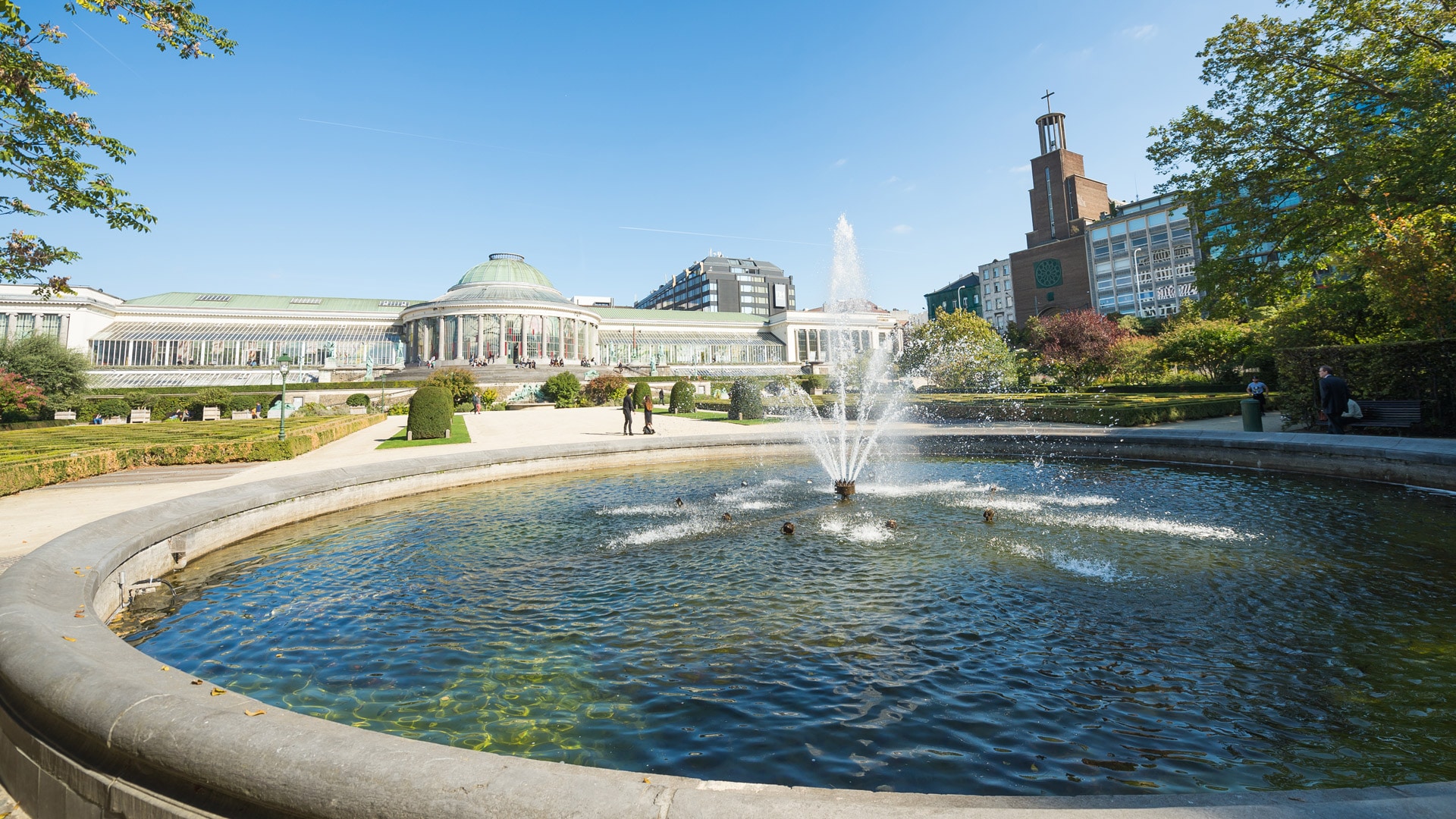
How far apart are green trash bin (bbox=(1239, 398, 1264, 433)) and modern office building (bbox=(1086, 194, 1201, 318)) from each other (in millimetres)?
76968

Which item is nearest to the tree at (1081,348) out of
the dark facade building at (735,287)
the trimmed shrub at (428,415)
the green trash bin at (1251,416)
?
the green trash bin at (1251,416)

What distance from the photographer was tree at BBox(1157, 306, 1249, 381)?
29.8m

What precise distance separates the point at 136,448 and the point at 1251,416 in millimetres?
27086

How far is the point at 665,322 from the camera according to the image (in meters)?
87.3

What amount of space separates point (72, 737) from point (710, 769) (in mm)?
2938

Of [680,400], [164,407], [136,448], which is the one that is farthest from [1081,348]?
[164,407]

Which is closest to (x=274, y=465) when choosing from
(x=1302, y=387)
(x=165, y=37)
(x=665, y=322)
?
(x=165, y=37)

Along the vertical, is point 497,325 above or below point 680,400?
above

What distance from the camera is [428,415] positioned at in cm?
2180

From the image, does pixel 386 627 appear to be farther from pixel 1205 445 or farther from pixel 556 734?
pixel 1205 445

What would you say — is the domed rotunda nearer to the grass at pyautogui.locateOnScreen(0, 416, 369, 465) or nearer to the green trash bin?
the grass at pyautogui.locateOnScreen(0, 416, 369, 465)

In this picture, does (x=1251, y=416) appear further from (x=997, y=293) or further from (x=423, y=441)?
(x=997, y=293)

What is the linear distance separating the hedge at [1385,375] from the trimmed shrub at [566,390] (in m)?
37.4

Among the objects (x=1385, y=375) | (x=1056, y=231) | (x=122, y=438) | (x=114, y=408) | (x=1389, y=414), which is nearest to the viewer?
(x=1389, y=414)
